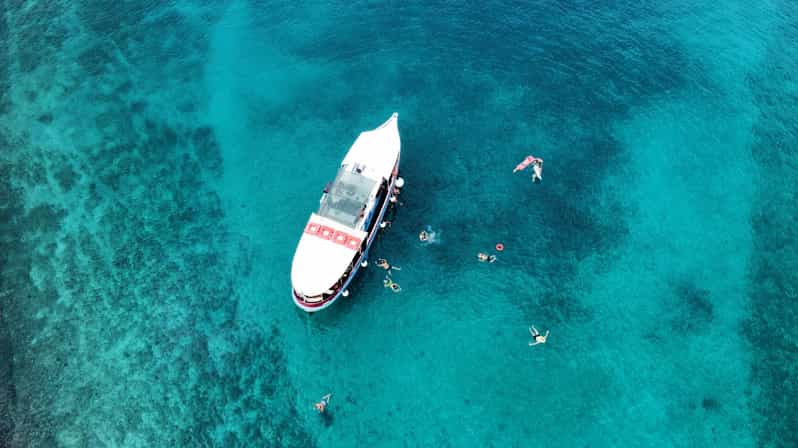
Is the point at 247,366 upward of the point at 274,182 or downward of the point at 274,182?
downward

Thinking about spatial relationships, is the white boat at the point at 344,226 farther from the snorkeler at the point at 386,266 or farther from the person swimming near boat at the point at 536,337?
the person swimming near boat at the point at 536,337

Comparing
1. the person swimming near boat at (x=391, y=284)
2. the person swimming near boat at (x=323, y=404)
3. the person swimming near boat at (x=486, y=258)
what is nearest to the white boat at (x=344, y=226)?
the person swimming near boat at (x=391, y=284)

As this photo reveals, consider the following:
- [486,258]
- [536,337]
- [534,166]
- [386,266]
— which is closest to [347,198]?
[386,266]

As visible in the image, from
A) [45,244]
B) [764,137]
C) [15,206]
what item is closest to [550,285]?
[764,137]

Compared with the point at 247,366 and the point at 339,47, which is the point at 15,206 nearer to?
the point at 247,366

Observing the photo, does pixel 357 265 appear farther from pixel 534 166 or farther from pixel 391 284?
pixel 534 166
